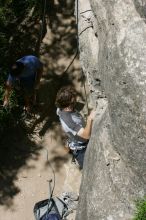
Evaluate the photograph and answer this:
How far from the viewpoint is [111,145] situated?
633 cm

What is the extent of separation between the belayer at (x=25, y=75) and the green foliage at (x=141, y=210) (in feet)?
10.5

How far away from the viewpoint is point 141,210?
566 centimetres

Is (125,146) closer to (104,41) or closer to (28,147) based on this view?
(104,41)

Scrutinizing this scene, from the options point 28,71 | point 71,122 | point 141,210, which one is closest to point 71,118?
point 71,122

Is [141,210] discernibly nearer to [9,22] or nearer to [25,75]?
[25,75]

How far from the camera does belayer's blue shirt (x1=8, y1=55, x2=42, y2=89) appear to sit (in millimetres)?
8141

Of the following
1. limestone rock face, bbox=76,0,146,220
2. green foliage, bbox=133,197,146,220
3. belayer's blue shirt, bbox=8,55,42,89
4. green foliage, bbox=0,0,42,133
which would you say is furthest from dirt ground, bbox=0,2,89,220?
green foliage, bbox=133,197,146,220

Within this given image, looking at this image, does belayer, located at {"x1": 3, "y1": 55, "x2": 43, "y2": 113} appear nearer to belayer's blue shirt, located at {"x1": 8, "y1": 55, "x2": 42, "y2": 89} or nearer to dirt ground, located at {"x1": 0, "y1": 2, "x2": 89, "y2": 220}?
belayer's blue shirt, located at {"x1": 8, "y1": 55, "x2": 42, "y2": 89}

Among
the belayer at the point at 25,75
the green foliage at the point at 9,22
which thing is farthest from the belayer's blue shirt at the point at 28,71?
the green foliage at the point at 9,22

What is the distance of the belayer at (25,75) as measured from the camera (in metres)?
8.03

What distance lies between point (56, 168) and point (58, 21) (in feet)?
10.2

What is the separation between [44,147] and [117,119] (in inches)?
130

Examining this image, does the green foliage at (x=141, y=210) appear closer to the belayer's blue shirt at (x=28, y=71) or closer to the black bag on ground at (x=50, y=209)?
the black bag on ground at (x=50, y=209)

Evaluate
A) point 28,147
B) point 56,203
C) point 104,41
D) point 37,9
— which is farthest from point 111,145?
point 37,9
